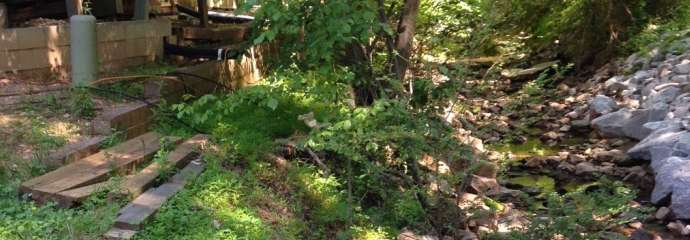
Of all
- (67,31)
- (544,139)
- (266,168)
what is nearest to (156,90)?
(67,31)

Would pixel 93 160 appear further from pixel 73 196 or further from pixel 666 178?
pixel 666 178

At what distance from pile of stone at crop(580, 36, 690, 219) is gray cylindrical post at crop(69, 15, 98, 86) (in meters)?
5.47

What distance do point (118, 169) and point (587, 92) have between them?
8.99 metres

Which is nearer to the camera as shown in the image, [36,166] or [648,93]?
[36,166]

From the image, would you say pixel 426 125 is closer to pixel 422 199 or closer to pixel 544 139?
pixel 422 199

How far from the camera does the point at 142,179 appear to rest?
4.68 meters

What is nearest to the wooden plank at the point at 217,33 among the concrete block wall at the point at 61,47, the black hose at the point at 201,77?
the concrete block wall at the point at 61,47

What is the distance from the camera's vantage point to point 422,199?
5.42 m

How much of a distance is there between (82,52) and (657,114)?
22.7ft

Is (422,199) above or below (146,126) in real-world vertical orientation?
below

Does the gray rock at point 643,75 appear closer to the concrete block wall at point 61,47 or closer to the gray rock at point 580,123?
the gray rock at point 580,123

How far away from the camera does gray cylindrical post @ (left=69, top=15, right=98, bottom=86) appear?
20.2 feet

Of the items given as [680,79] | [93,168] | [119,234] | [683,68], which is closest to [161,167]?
[93,168]

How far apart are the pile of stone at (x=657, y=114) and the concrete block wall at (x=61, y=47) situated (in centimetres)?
554
